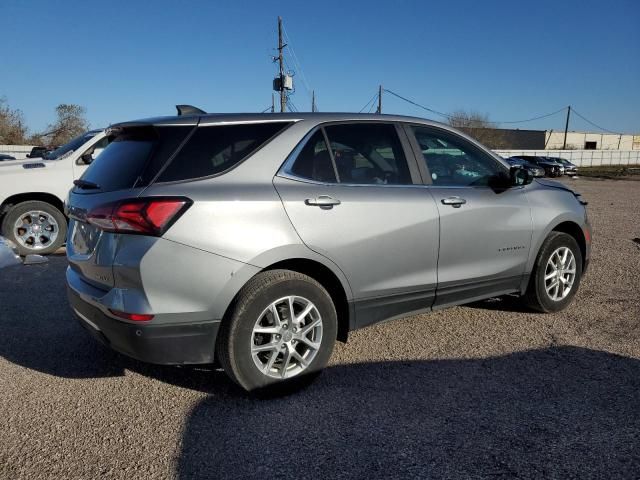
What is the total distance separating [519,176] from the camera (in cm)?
432

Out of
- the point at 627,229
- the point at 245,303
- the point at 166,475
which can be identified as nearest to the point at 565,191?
the point at 245,303

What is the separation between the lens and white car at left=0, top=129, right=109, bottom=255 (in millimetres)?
7168

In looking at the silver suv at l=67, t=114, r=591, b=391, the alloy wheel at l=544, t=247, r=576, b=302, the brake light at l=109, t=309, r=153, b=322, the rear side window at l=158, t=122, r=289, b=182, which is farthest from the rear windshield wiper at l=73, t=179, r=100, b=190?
the alloy wheel at l=544, t=247, r=576, b=302

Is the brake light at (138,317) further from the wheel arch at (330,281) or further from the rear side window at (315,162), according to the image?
the rear side window at (315,162)

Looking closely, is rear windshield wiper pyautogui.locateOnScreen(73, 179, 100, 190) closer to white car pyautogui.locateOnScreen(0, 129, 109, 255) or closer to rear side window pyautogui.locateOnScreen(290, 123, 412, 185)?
rear side window pyautogui.locateOnScreen(290, 123, 412, 185)

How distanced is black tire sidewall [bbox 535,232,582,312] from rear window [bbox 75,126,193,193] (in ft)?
10.6

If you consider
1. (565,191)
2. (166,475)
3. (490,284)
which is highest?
(565,191)

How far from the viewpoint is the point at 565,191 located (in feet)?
15.9

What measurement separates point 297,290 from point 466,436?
4.05ft

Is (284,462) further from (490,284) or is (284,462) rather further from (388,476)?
(490,284)

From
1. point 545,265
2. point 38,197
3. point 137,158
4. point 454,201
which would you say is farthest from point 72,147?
point 545,265

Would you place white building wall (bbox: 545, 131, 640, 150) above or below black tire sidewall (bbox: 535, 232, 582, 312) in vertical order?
above

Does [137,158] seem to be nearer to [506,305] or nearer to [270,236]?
[270,236]

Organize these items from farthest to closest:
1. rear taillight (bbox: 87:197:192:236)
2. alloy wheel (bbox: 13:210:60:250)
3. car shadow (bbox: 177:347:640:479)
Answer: alloy wheel (bbox: 13:210:60:250) → rear taillight (bbox: 87:197:192:236) → car shadow (bbox: 177:347:640:479)
